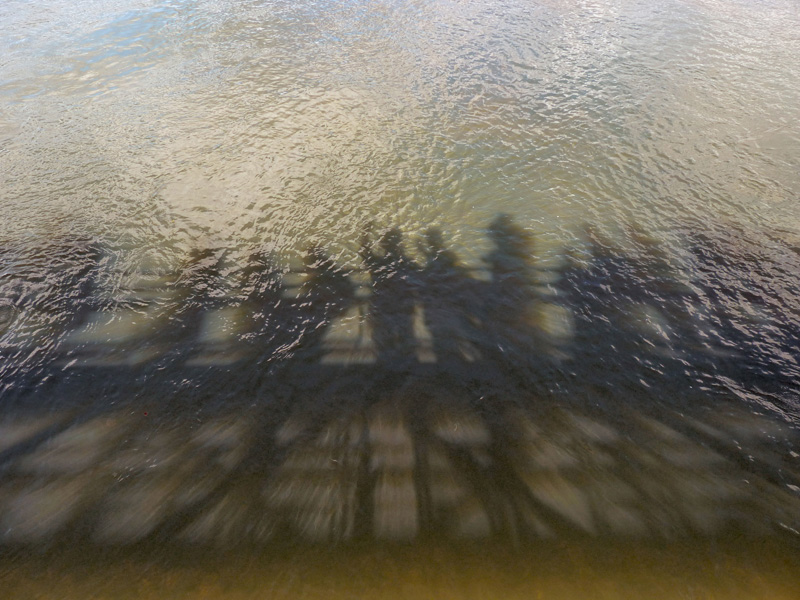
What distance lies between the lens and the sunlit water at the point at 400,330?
5.49 ft

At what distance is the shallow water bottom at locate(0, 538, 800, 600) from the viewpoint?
5.04ft

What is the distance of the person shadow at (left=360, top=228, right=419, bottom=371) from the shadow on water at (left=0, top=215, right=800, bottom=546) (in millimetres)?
12

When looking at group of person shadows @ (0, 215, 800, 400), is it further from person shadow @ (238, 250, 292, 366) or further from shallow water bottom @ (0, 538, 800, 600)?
shallow water bottom @ (0, 538, 800, 600)

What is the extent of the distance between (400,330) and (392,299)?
221mm

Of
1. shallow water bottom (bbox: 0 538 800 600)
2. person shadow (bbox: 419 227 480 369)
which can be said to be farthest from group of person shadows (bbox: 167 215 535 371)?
shallow water bottom (bbox: 0 538 800 600)

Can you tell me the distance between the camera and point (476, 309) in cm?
252

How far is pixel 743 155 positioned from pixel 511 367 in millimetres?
2787

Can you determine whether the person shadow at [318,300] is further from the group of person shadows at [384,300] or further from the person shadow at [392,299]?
the person shadow at [392,299]

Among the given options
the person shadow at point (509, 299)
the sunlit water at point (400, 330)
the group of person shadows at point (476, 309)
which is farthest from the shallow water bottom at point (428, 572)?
the person shadow at point (509, 299)

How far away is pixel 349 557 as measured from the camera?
1.62 meters

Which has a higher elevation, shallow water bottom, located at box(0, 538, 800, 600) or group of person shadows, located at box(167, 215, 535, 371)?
group of person shadows, located at box(167, 215, 535, 371)

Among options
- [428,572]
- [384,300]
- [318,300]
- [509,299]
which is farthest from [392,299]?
[428,572]

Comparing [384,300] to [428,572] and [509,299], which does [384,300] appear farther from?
[428,572]

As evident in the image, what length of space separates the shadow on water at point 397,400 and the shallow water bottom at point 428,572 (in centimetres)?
6
